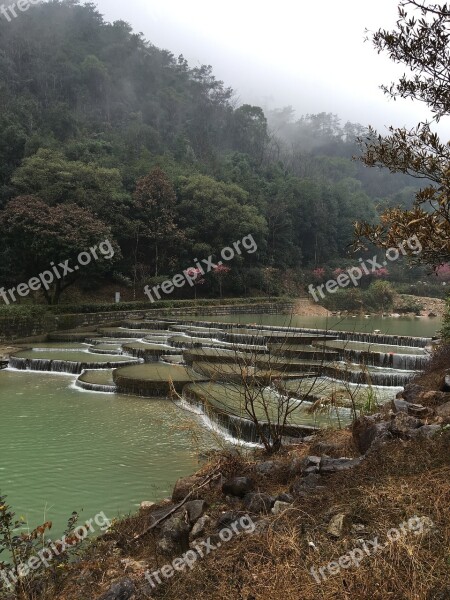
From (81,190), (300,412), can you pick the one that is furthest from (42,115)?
(300,412)

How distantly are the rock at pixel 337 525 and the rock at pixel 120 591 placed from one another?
3.53 ft

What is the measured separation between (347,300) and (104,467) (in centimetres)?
2338

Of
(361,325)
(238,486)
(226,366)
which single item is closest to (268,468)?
(238,486)

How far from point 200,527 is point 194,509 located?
0.21 meters

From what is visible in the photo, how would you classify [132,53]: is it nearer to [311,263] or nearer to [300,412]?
[311,263]

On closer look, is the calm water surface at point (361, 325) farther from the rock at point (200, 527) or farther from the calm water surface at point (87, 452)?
the rock at point (200, 527)

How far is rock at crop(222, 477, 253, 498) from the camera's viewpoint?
11.2 feet

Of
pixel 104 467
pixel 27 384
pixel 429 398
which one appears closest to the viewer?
pixel 429 398

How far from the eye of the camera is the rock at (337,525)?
243 centimetres

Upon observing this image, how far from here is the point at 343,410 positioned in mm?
6949

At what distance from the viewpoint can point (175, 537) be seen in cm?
300

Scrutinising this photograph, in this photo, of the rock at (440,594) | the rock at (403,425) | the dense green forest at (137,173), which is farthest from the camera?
the dense green forest at (137,173)

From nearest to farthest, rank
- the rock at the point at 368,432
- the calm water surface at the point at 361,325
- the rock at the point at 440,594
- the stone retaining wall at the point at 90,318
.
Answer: the rock at the point at 440,594
the rock at the point at 368,432
the stone retaining wall at the point at 90,318
the calm water surface at the point at 361,325

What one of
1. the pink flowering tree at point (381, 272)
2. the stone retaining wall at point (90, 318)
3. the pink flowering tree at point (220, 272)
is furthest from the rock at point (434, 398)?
the pink flowering tree at point (381, 272)
